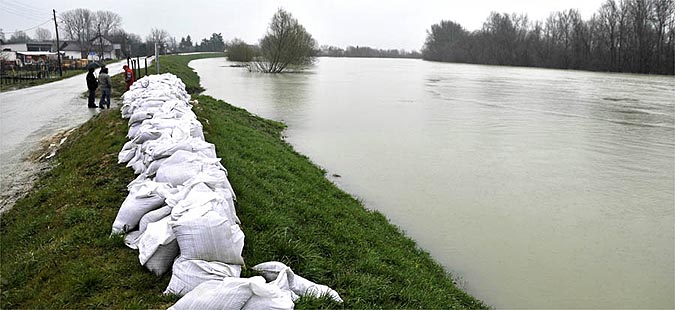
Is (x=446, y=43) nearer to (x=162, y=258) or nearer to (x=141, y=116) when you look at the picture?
(x=141, y=116)

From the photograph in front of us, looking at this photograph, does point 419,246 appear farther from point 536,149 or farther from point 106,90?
point 106,90

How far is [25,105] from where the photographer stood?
14.3m

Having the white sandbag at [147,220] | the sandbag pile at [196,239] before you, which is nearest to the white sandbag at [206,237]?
the sandbag pile at [196,239]

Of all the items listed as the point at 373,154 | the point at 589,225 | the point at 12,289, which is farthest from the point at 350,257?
the point at 373,154

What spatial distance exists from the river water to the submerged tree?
2730 centimetres

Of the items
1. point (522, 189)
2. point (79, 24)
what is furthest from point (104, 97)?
point (79, 24)

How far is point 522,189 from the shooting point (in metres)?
8.61

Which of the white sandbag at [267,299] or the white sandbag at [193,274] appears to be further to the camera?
the white sandbag at [193,274]

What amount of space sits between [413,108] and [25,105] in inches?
525

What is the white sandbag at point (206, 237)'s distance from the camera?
3125 millimetres

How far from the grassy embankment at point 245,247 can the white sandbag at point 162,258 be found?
58 millimetres

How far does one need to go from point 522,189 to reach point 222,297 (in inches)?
283

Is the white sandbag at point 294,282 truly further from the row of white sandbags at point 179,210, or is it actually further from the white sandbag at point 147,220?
the white sandbag at point 147,220

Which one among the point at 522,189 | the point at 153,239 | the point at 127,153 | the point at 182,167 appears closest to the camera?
the point at 153,239
